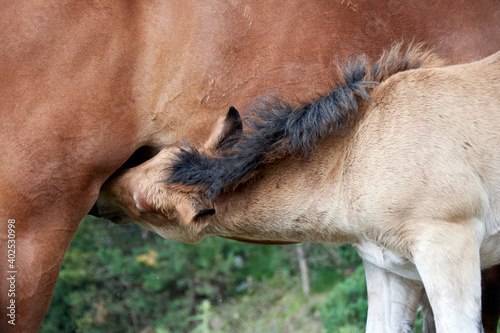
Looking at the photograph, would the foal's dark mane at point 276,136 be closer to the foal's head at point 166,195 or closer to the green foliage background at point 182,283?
the foal's head at point 166,195

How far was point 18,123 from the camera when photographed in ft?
8.66

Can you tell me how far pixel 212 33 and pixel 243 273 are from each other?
4.14 m

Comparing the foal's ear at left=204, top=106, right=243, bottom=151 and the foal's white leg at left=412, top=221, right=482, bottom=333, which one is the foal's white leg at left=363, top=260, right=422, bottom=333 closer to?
the foal's white leg at left=412, top=221, right=482, bottom=333

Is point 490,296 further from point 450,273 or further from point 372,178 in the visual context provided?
point 372,178

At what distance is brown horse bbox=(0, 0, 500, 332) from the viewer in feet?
8.68

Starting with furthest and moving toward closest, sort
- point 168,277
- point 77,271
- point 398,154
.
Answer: point 168,277, point 77,271, point 398,154

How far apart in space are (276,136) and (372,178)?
0.51 metres

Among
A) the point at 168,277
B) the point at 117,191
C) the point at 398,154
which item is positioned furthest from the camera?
the point at 168,277

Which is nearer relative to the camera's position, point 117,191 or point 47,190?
point 47,190

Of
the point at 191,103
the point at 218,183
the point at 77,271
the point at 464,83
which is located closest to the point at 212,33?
the point at 191,103

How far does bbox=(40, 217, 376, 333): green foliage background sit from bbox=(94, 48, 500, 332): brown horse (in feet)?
9.06

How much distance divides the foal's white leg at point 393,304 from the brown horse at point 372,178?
0.28 m

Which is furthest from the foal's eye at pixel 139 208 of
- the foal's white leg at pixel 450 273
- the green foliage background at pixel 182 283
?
the green foliage background at pixel 182 283

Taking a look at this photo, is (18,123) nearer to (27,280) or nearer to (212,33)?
(27,280)
